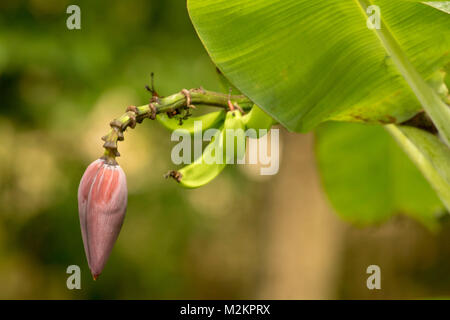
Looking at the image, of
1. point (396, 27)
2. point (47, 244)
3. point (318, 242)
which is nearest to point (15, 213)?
point (47, 244)

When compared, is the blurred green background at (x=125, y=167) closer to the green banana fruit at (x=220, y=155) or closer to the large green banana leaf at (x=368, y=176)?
the large green banana leaf at (x=368, y=176)

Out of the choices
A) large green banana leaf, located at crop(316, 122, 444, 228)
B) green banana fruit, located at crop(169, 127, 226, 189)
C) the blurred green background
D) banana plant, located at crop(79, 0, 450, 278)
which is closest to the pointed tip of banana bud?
banana plant, located at crop(79, 0, 450, 278)

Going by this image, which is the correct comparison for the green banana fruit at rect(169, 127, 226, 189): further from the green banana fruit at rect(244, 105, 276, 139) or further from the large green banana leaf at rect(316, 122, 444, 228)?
the large green banana leaf at rect(316, 122, 444, 228)

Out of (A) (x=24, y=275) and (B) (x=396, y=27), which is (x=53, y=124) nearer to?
(A) (x=24, y=275)

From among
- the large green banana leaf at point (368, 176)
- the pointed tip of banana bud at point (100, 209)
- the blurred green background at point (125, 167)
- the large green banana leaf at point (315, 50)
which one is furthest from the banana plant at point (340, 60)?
the blurred green background at point (125, 167)

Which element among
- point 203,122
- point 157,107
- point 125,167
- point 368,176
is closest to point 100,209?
point 157,107

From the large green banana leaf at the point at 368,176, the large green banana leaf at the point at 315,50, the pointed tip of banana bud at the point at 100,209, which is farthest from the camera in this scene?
the large green banana leaf at the point at 368,176
